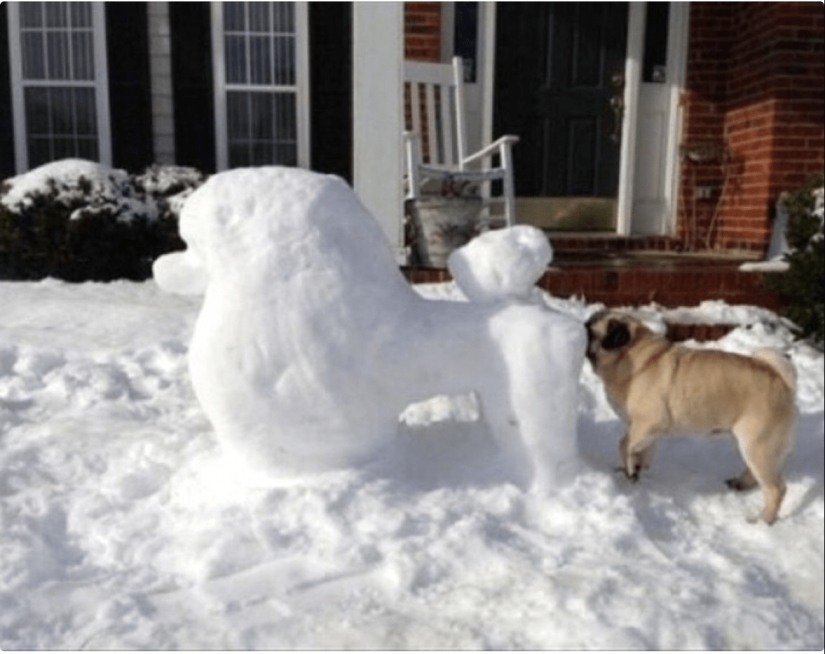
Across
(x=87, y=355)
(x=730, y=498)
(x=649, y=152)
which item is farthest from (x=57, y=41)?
(x=730, y=498)

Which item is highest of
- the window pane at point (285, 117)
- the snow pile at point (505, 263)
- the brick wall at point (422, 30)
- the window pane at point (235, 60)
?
the brick wall at point (422, 30)

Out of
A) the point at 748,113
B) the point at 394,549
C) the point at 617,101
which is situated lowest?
the point at 394,549

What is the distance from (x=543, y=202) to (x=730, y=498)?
5053 millimetres

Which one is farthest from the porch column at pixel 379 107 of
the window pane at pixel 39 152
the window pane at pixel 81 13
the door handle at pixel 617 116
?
the window pane at pixel 39 152

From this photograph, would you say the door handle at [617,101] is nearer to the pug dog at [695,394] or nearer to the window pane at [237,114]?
the window pane at [237,114]

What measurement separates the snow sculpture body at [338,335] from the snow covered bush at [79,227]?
287cm

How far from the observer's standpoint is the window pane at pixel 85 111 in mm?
6836

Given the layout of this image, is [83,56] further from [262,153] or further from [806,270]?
[806,270]

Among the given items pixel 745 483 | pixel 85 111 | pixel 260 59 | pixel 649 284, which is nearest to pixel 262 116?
pixel 260 59

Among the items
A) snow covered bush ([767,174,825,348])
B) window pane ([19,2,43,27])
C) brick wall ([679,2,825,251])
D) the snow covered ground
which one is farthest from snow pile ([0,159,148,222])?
brick wall ([679,2,825,251])

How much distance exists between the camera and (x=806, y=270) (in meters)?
4.44

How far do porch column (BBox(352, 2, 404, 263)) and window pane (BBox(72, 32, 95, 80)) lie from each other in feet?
9.68

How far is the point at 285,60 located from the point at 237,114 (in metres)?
0.61

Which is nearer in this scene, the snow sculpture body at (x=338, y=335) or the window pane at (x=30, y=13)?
the snow sculpture body at (x=338, y=335)
